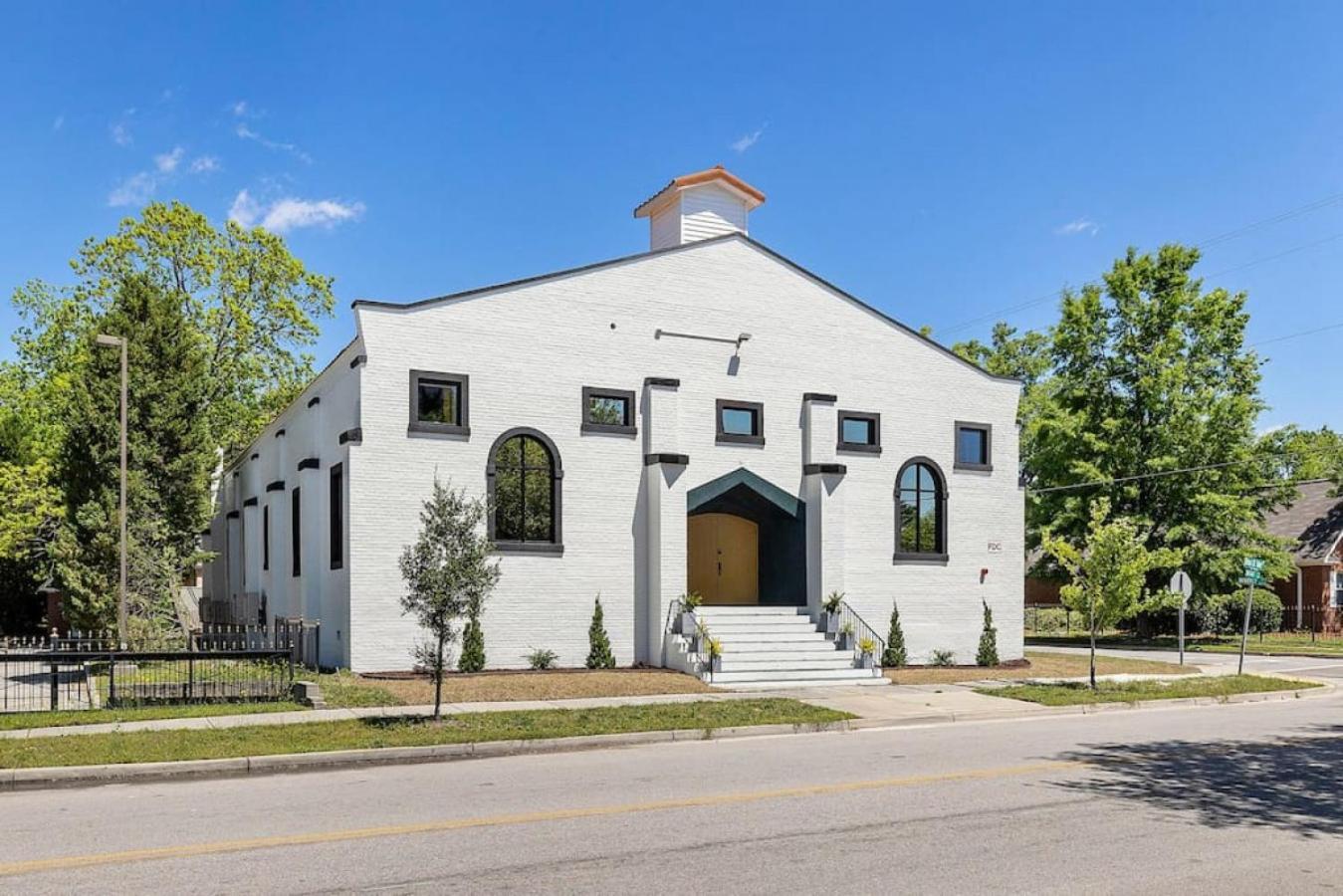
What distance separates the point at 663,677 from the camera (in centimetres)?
2072

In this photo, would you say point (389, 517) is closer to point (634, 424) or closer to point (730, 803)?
point (634, 424)

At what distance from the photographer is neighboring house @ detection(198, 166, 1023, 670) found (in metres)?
21.1

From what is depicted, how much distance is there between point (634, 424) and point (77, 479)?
525 inches

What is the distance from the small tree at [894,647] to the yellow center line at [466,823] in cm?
1272

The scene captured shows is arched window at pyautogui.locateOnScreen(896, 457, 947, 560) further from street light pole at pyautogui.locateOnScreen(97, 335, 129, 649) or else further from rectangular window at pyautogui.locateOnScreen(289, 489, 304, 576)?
street light pole at pyautogui.locateOnScreen(97, 335, 129, 649)

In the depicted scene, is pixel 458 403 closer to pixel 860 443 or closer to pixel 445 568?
pixel 445 568

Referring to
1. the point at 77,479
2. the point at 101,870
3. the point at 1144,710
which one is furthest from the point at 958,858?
the point at 77,479

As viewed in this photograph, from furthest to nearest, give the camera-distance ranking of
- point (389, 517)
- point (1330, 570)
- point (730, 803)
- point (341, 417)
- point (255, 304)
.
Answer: point (1330, 570) → point (255, 304) → point (341, 417) → point (389, 517) → point (730, 803)

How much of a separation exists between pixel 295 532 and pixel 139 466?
3772 mm

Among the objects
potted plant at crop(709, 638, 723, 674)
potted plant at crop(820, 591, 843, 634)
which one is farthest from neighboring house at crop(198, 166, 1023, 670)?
potted plant at crop(709, 638, 723, 674)

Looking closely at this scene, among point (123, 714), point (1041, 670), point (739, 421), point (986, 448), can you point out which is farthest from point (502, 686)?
point (986, 448)

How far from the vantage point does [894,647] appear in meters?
24.7

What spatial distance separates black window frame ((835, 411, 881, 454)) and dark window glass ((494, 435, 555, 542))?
6.91 meters

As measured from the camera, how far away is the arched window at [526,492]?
71.6ft
